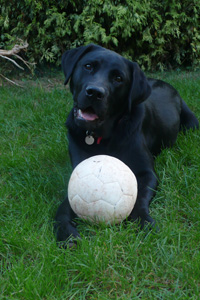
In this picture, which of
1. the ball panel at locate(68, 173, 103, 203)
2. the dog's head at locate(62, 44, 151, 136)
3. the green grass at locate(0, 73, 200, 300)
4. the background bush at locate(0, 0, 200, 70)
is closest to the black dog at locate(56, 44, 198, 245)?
the dog's head at locate(62, 44, 151, 136)

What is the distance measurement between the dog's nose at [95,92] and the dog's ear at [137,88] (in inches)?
13.8

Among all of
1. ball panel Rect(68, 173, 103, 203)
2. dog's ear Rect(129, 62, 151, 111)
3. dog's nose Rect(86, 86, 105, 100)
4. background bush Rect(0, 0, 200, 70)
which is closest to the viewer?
ball panel Rect(68, 173, 103, 203)

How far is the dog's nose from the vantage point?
2.40 m

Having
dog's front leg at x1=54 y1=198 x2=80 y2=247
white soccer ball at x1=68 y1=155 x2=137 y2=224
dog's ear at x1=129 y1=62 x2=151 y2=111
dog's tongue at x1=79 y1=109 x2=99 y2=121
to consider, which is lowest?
dog's front leg at x1=54 y1=198 x2=80 y2=247

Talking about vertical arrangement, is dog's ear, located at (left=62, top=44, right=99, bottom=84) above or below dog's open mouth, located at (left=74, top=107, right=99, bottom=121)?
above

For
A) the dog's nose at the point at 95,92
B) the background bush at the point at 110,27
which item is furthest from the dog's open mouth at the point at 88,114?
the background bush at the point at 110,27

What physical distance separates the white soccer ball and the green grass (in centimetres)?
9

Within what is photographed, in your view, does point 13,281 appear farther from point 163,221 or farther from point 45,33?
point 45,33

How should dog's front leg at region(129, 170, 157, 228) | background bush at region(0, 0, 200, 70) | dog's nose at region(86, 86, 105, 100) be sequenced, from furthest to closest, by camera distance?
background bush at region(0, 0, 200, 70) < dog's nose at region(86, 86, 105, 100) < dog's front leg at region(129, 170, 157, 228)

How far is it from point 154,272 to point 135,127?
1.29m

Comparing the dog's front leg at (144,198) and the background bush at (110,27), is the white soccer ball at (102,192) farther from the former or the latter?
the background bush at (110,27)

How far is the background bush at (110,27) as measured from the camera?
563 centimetres

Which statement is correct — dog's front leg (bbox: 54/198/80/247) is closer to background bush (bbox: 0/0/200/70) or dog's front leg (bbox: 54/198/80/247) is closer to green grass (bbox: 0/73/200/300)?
green grass (bbox: 0/73/200/300)

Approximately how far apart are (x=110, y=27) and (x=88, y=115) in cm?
382
